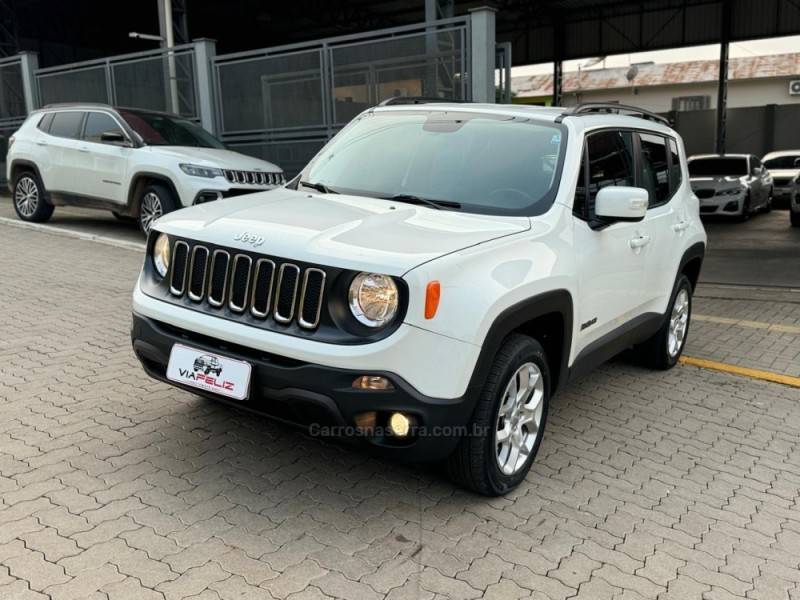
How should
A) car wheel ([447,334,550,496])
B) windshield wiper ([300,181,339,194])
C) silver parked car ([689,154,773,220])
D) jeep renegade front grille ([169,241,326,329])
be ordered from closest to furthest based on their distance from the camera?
jeep renegade front grille ([169,241,326,329]) → car wheel ([447,334,550,496]) → windshield wiper ([300,181,339,194]) → silver parked car ([689,154,773,220])

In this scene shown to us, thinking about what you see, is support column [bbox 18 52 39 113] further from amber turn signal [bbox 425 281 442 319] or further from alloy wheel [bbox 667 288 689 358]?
amber turn signal [bbox 425 281 442 319]

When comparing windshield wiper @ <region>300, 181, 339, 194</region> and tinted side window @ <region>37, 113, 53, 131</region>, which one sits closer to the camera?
windshield wiper @ <region>300, 181, 339, 194</region>

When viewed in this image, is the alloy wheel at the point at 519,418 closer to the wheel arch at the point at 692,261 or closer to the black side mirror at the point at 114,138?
the wheel arch at the point at 692,261

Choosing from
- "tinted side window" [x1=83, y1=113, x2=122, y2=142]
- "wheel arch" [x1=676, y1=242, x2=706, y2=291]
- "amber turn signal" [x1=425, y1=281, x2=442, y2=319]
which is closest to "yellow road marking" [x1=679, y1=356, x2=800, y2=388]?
"wheel arch" [x1=676, y1=242, x2=706, y2=291]

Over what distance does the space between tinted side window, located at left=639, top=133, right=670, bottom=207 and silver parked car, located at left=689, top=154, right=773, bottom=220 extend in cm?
1165

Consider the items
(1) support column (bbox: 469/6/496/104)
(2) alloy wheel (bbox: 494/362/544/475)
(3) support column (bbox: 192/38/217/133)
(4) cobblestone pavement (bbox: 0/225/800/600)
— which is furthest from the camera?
(3) support column (bbox: 192/38/217/133)

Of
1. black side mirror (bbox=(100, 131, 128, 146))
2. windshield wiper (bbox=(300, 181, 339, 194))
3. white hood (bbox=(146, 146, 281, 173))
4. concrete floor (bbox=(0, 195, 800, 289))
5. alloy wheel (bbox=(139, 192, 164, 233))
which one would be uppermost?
black side mirror (bbox=(100, 131, 128, 146))

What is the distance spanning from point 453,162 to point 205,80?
1026 centimetres

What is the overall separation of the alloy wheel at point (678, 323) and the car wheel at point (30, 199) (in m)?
9.04

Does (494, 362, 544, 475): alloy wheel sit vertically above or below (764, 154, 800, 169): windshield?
below

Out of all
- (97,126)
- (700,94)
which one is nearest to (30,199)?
(97,126)

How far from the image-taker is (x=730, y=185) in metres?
15.7

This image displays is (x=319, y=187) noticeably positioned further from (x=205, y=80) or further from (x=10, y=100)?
(x=10, y=100)

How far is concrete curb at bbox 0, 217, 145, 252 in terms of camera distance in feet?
30.9
